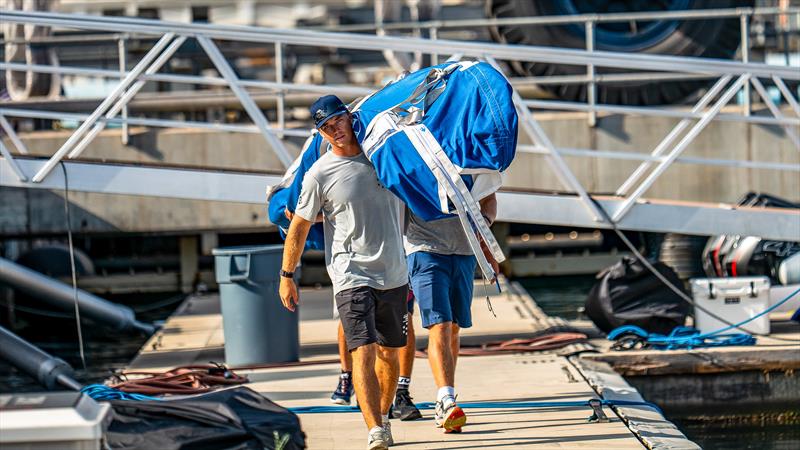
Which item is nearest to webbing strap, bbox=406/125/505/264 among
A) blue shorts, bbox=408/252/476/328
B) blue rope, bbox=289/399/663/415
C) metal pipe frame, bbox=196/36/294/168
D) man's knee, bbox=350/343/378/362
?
blue shorts, bbox=408/252/476/328

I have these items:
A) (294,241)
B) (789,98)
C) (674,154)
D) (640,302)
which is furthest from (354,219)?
(789,98)

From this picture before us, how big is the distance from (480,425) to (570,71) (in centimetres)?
921

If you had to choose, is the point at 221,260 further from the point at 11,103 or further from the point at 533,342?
the point at 11,103

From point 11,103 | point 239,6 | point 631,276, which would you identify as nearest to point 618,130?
point 631,276

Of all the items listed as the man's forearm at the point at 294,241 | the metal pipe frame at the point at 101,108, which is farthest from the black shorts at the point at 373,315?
the metal pipe frame at the point at 101,108

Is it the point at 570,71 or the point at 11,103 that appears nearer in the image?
the point at 11,103

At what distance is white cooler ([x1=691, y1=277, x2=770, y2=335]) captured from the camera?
9.75m

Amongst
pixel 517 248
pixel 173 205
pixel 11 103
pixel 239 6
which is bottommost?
pixel 517 248

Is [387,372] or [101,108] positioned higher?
[101,108]

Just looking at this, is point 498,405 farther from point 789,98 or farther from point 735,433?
point 789,98

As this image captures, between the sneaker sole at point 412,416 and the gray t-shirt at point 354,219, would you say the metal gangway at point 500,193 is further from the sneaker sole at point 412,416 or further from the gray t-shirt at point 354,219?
the gray t-shirt at point 354,219

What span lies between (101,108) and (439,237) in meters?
3.51

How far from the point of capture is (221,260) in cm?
930

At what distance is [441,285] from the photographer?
272 inches
